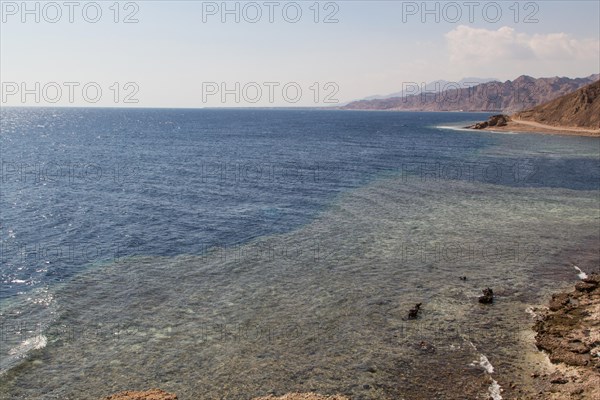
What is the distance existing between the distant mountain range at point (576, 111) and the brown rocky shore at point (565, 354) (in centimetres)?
14376

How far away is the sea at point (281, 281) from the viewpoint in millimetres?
20734

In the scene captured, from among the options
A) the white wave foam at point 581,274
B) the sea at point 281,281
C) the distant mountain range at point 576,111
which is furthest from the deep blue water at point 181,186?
the distant mountain range at point 576,111

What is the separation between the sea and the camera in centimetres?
2073

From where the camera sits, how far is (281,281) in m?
31.1

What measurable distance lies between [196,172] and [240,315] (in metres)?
55.2

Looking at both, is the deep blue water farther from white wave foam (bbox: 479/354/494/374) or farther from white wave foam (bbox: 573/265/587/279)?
white wave foam (bbox: 573/265/587/279)

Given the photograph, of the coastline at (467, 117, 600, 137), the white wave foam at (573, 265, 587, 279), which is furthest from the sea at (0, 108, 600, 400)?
the coastline at (467, 117, 600, 137)

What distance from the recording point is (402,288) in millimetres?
30016

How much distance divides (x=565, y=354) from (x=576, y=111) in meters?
164

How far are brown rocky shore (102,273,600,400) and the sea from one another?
968 millimetres

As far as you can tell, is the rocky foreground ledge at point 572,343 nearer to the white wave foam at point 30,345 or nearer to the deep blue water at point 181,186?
the white wave foam at point 30,345

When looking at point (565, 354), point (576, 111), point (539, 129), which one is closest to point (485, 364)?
point (565, 354)

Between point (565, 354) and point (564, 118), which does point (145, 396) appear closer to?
point (565, 354)

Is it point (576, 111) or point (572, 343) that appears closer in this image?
point (572, 343)
